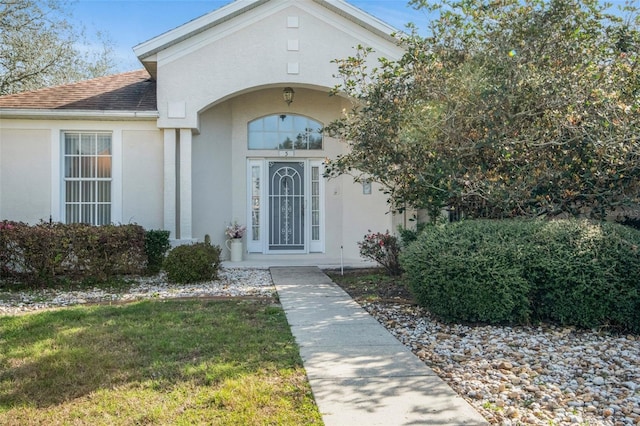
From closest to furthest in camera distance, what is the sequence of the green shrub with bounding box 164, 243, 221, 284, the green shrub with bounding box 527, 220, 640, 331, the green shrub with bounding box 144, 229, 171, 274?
the green shrub with bounding box 527, 220, 640, 331 < the green shrub with bounding box 164, 243, 221, 284 < the green shrub with bounding box 144, 229, 171, 274

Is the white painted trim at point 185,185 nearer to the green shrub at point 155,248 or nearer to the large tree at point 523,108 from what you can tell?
the green shrub at point 155,248

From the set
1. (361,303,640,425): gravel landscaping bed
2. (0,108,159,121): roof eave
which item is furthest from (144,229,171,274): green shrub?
(361,303,640,425): gravel landscaping bed

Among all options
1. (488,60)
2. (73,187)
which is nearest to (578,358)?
→ (488,60)

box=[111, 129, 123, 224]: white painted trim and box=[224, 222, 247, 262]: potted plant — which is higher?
box=[111, 129, 123, 224]: white painted trim

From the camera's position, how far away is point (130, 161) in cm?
1121

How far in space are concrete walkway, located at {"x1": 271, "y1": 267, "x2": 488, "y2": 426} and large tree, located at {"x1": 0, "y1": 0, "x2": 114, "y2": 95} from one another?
17252mm

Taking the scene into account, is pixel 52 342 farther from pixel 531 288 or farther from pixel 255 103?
pixel 255 103

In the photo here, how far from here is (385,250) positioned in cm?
998

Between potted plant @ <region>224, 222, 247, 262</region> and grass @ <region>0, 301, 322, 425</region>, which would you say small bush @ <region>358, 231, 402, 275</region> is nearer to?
potted plant @ <region>224, 222, 247, 262</region>

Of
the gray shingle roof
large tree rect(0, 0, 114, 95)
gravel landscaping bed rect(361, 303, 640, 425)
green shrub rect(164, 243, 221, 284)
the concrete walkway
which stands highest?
large tree rect(0, 0, 114, 95)

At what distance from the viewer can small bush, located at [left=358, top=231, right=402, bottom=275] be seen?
9.84 m

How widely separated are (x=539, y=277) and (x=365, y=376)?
111 inches

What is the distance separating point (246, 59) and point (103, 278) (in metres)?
5.45

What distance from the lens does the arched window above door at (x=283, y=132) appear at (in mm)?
12633
